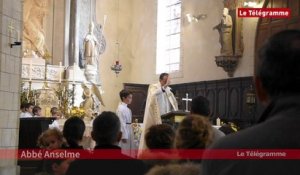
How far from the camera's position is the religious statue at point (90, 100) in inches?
660

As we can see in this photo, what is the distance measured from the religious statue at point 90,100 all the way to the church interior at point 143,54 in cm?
4

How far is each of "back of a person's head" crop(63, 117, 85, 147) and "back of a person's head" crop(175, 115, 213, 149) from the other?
4.38 feet

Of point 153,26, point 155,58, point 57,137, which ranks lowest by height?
point 57,137

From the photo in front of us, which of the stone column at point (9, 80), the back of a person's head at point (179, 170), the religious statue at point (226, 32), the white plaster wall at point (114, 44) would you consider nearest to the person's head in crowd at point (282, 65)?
the back of a person's head at point (179, 170)

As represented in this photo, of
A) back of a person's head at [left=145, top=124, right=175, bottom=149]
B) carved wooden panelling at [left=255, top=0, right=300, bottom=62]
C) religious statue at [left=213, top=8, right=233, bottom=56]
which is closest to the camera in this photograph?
back of a person's head at [left=145, top=124, right=175, bottom=149]

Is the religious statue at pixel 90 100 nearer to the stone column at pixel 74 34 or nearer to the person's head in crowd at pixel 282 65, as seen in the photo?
the stone column at pixel 74 34

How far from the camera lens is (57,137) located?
476 centimetres

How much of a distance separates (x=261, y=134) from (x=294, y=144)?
10 cm

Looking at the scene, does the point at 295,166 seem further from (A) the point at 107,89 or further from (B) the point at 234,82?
(A) the point at 107,89

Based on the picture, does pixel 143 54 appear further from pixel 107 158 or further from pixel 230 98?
pixel 107 158

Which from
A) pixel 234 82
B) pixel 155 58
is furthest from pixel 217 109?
pixel 155 58

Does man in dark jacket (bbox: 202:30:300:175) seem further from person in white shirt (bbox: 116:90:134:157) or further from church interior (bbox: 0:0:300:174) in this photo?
church interior (bbox: 0:0:300:174)

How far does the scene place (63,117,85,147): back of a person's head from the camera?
450 cm

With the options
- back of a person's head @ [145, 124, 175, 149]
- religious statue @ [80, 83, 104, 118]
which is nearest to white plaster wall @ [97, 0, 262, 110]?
religious statue @ [80, 83, 104, 118]
